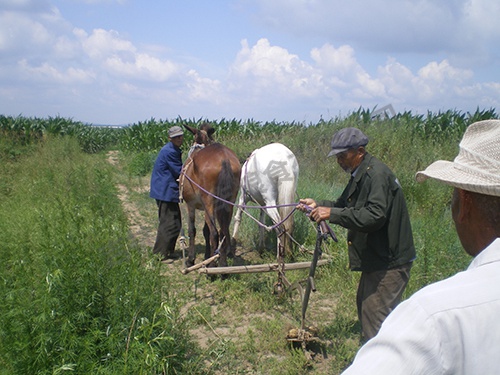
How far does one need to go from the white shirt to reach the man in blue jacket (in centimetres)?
640

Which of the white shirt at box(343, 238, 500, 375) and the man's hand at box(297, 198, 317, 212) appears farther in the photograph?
the man's hand at box(297, 198, 317, 212)

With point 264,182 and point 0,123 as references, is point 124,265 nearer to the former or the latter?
point 264,182

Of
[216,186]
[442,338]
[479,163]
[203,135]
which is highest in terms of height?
[203,135]

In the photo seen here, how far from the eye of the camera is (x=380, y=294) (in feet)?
11.2

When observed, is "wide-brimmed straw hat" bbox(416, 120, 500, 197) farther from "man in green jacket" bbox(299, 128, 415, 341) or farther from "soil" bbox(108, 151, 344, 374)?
"soil" bbox(108, 151, 344, 374)

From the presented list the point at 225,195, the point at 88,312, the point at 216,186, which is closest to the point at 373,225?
the point at 88,312

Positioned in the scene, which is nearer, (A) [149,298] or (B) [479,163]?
(B) [479,163]

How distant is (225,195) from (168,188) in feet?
4.75

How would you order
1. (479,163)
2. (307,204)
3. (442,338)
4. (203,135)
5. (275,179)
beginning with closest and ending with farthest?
(442,338) → (479,163) → (307,204) → (275,179) → (203,135)

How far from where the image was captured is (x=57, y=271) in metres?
2.96

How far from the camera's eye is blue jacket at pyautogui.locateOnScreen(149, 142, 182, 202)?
7.13m

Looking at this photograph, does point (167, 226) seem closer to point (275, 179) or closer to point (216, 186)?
point (216, 186)

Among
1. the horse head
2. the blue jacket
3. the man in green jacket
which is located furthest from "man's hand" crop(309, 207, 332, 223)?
the horse head

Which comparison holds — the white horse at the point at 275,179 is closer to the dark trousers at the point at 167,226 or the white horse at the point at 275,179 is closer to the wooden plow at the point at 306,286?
the wooden plow at the point at 306,286
